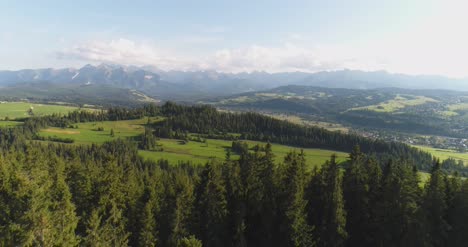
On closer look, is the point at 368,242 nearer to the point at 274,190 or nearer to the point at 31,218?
the point at 274,190

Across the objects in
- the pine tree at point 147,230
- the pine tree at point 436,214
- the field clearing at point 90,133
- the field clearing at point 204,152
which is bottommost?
the field clearing at point 204,152

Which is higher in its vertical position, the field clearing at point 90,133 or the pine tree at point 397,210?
the pine tree at point 397,210

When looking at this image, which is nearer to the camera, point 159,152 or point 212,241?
point 212,241

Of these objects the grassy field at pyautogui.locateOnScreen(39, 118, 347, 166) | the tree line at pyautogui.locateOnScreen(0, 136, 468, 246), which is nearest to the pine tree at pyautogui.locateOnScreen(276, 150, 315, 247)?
the tree line at pyautogui.locateOnScreen(0, 136, 468, 246)

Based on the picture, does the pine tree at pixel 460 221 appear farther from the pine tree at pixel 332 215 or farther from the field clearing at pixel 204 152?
the field clearing at pixel 204 152

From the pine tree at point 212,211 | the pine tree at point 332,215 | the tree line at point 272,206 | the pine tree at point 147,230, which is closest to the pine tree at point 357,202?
the tree line at point 272,206

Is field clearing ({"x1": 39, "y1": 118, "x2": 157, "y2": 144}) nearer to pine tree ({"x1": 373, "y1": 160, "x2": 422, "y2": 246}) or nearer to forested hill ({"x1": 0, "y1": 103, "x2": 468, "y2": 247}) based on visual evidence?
forested hill ({"x1": 0, "y1": 103, "x2": 468, "y2": 247})

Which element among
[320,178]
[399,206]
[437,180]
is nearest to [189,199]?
[320,178]

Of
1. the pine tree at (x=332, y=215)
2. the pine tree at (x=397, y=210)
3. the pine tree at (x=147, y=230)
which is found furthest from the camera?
the pine tree at (x=397, y=210)
